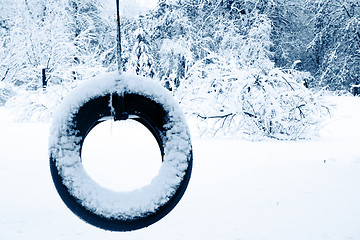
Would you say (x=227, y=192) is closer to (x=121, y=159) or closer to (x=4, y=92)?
(x=121, y=159)

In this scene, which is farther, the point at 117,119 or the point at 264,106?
the point at 264,106

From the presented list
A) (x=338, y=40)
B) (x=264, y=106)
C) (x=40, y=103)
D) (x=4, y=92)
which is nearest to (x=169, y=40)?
(x=4, y=92)

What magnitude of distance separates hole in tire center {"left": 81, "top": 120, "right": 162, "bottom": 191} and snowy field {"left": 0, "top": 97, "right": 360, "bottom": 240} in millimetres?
15

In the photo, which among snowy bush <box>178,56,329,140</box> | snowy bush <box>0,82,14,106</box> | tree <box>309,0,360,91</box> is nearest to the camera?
snowy bush <box>178,56,329,140</box>

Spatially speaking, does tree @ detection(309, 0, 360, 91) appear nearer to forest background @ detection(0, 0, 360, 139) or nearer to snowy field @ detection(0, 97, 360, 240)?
forest background @ detection(0, 0, 360, 139)

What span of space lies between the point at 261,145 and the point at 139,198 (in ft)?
14.9

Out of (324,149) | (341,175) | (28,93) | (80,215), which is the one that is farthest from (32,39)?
(80,215)

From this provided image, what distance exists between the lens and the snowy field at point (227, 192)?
3172 millimetres

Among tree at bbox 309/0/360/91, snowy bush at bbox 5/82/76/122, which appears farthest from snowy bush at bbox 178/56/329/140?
tree at bbox 309/0/360/91

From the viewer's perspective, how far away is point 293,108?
Answer: 295 inches

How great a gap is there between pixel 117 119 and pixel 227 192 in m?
2.05

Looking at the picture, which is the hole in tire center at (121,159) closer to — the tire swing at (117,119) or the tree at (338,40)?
the tire swing at (117,119)

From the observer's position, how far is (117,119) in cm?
240

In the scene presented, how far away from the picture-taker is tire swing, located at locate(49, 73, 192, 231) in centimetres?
235
